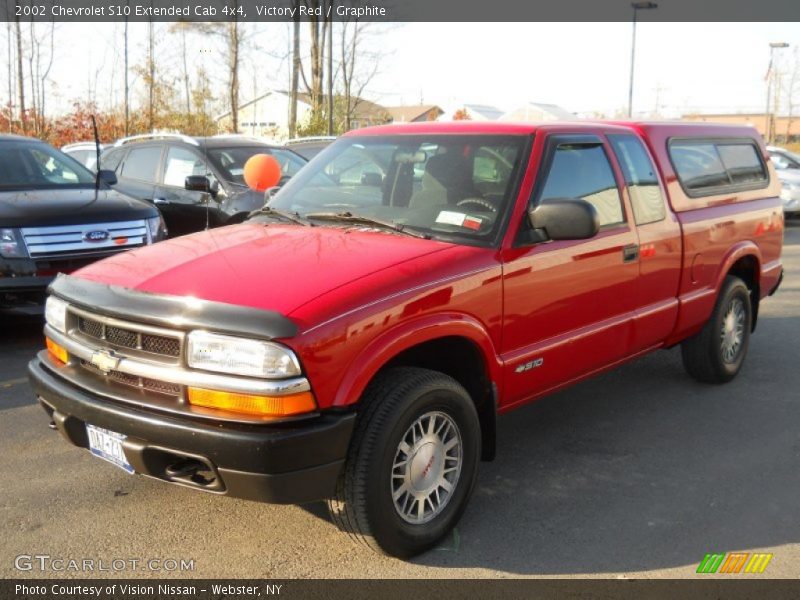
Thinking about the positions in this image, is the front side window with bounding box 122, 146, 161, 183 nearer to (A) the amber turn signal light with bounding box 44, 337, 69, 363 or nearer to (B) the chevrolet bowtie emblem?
(A) the amber turn signal light with bounding box 44, 337, 69, 363

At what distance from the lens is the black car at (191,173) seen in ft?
29.5

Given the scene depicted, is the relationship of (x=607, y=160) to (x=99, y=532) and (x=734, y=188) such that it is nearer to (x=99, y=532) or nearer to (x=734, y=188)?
(x=734, y=188)

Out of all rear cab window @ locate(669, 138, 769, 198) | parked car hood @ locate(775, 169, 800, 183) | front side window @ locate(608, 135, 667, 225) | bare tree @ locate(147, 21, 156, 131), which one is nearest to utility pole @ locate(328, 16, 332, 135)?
bare tree @ locate(147, 21, 156, 131)

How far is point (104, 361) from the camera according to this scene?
10.7ft

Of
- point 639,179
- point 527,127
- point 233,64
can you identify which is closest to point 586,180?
point 527,127

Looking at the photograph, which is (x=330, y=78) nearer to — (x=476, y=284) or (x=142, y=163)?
(x=142, y=163)

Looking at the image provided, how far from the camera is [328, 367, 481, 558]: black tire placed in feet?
10.2

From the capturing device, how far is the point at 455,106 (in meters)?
45.0

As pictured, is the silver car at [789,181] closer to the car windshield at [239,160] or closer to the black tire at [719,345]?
the car windshield at [239,160]

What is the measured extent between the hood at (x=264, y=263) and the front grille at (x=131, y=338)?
189 mm

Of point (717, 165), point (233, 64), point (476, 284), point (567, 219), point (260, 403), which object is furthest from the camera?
point (233, 64)

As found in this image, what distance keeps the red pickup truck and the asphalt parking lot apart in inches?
12.6

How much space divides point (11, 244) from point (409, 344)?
4449mm

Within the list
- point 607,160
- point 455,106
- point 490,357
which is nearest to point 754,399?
point 607,160
